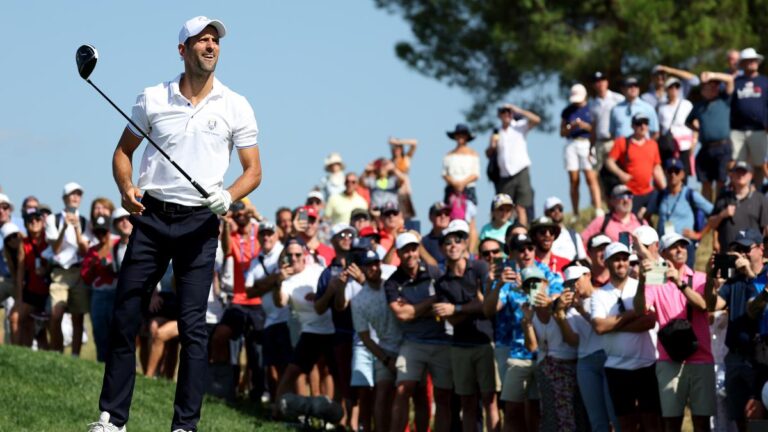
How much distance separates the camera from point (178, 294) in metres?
9.63

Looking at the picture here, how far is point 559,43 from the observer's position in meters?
34.5

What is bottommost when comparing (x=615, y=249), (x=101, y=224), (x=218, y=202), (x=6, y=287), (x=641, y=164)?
(x=218, y=202)

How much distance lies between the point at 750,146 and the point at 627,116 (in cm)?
181

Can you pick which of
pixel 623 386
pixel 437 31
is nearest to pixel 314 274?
pixel 623 386

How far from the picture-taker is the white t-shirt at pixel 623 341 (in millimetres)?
13430

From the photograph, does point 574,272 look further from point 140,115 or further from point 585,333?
point 140,115

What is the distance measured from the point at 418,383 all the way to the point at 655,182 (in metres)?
6.26

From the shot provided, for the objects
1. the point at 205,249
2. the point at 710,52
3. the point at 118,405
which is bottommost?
the point at 118,405

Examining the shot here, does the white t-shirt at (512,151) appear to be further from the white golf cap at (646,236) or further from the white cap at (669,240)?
the white cap at (669,240)

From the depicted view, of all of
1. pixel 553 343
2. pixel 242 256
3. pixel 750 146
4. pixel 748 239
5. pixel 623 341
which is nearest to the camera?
pixel 748 239

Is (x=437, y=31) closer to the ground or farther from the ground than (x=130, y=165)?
farther from the ground

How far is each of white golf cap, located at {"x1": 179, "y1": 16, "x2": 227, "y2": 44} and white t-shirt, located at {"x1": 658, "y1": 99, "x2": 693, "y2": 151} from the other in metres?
13.9

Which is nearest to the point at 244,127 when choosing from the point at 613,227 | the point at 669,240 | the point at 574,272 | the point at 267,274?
the point at 574,272

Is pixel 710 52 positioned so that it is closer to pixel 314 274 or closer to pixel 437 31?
pixel 437 31
